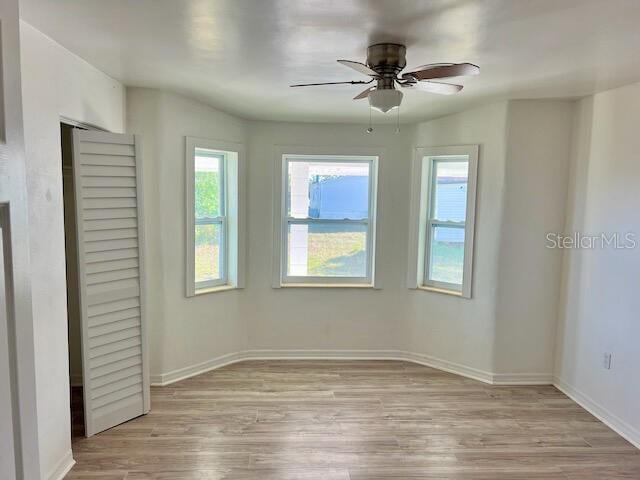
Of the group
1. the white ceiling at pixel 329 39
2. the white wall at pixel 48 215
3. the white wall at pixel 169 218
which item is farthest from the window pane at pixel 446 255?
the white wall at pixel 48 215

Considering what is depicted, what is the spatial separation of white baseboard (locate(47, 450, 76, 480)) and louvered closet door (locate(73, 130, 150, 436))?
289mm

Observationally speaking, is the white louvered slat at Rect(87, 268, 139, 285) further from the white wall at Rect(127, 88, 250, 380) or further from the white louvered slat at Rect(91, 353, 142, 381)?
the white louvered slat at Rect(91, 353, 142, 381)

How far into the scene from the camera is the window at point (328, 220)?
431 cm

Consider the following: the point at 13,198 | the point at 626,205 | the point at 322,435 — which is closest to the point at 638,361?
the point at 626,205

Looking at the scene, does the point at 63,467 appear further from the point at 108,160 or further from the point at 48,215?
the point at 108,160

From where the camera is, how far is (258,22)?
1.90 meters

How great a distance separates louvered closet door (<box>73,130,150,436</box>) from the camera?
2693 millimetres

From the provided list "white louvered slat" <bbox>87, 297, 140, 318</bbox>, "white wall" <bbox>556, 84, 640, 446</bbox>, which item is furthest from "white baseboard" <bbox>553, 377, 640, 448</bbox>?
"white louvered slat" <bbox>87, 297, 140, 318</bbox>

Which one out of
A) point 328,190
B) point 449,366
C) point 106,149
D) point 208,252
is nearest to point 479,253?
point 449,366

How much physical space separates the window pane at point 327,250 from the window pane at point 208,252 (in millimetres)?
695

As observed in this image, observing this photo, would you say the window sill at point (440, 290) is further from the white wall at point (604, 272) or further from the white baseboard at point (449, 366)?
the white wall at point (604, 272)

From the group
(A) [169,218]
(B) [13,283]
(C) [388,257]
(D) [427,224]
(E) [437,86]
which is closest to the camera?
(B) [13,283]

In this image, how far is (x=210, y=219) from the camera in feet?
13.0

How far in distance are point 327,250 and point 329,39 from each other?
8.34 feet
